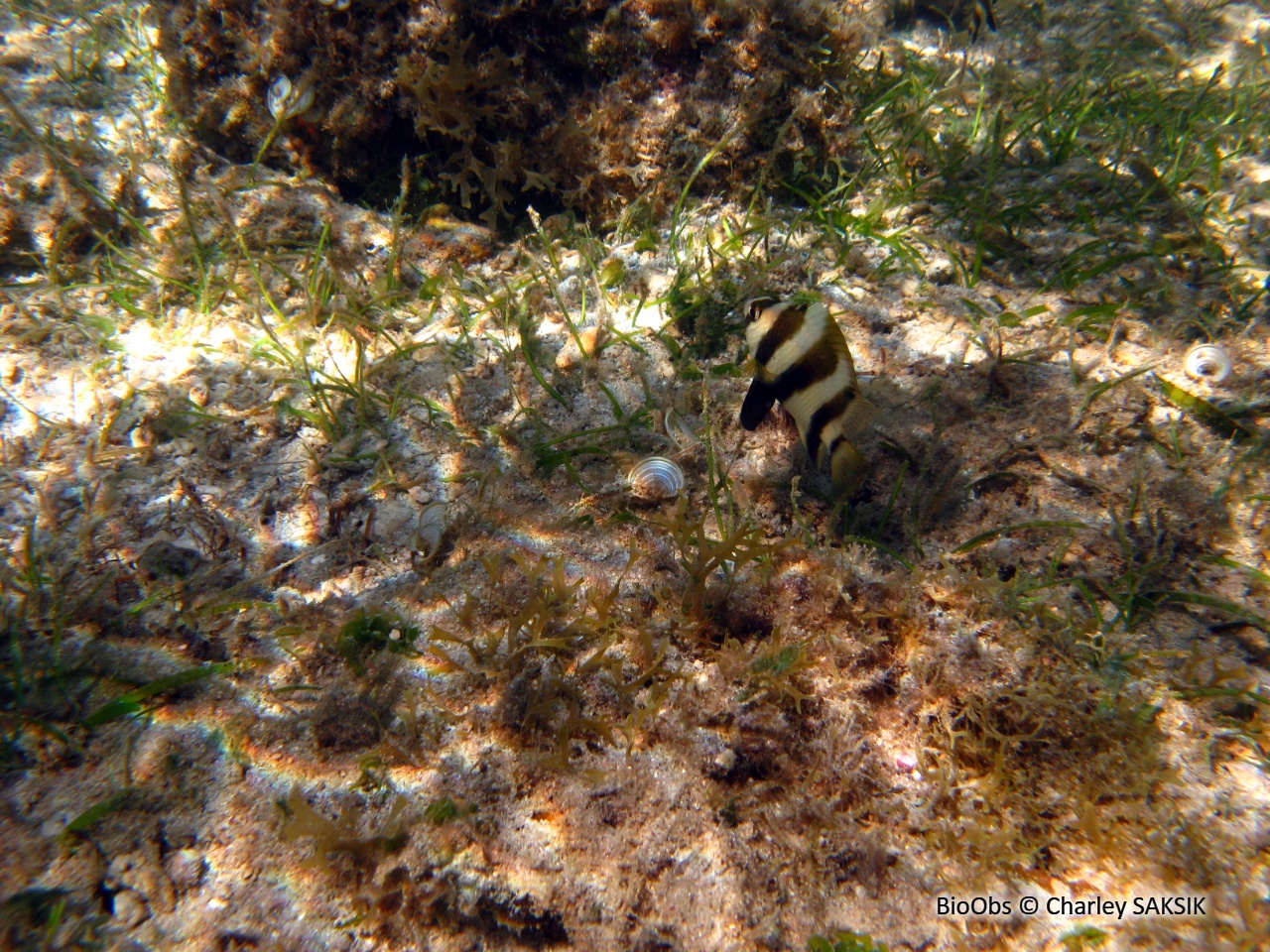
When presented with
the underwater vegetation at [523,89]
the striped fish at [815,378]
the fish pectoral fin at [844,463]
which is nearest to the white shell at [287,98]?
the underwater vegetation at [523,89]

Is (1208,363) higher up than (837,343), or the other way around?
(837,343)

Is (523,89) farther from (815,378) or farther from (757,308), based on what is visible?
(815,378)

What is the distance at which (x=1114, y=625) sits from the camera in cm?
235

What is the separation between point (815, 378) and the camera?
7.81ft

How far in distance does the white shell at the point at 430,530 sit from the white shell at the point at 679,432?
4.14 feet

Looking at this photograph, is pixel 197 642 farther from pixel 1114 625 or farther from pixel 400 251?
pixel 1114 625

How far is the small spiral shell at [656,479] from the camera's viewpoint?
9.07 ft

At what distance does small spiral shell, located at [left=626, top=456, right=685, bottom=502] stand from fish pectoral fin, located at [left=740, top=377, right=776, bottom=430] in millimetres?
426

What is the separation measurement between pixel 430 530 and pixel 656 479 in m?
1.14

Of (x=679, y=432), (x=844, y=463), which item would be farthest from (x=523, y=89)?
(x=844, y=463)

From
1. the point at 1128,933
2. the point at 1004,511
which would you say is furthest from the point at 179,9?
the point at 1128,933

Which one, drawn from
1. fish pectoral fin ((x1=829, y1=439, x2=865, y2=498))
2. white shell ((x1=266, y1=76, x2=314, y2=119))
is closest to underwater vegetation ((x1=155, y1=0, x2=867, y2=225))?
white shell ((x1=266, y1=76, x2=314, y2=119))

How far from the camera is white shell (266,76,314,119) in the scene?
12.4 ft

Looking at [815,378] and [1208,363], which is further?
[1208,363]
